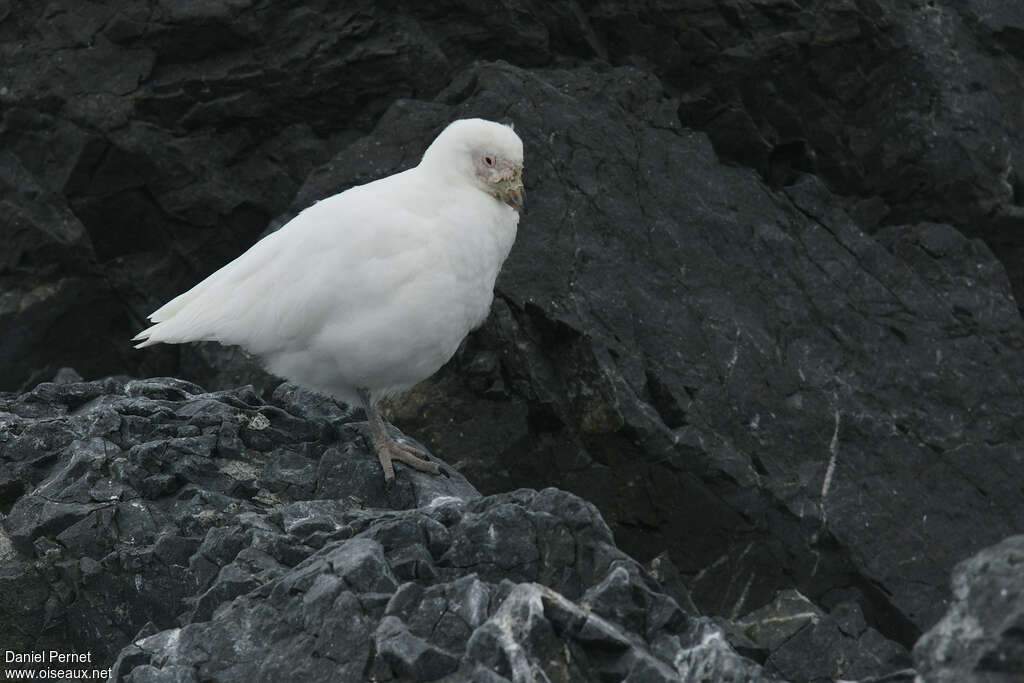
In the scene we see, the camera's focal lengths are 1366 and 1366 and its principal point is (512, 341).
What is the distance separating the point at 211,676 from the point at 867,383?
750cm

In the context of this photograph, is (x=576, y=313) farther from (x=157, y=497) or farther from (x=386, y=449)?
(x=157, y=497)

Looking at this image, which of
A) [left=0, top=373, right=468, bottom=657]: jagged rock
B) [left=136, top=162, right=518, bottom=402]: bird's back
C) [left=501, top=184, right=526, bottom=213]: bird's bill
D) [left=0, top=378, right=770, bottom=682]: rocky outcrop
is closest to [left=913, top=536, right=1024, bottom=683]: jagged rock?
Answer: [left=0, top=378, right=770, bottom=682]: rocky outcrop

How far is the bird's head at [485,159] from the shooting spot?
9273mm

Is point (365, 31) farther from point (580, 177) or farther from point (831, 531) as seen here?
point (831, 531)

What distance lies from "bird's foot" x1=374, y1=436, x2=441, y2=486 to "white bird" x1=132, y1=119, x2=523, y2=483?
0.04 ft

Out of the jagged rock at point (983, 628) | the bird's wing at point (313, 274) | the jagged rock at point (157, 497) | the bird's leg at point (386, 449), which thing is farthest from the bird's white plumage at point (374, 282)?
the jagged rock at point (983, 628)

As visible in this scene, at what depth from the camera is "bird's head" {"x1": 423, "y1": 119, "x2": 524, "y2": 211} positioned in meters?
9.27

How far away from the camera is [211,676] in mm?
6234

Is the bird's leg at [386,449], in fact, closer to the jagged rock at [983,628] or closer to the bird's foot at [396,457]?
the bird's foot at [396,457]

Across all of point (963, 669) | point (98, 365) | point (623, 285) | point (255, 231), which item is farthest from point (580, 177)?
point (963, 669)

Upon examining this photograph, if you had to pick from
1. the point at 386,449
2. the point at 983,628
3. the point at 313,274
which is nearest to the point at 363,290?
the point at 313,274

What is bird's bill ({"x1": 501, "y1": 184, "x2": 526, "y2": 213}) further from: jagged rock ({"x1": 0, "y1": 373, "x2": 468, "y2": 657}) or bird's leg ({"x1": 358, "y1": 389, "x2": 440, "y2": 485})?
jagged rock ({"x1": 0, "y1": 373, "x2": 468, "y2": 657})

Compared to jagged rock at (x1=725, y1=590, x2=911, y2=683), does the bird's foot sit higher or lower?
higher

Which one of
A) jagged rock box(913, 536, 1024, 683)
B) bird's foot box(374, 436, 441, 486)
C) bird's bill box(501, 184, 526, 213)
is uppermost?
jagged rock box(913, 536, 1024, 683)
